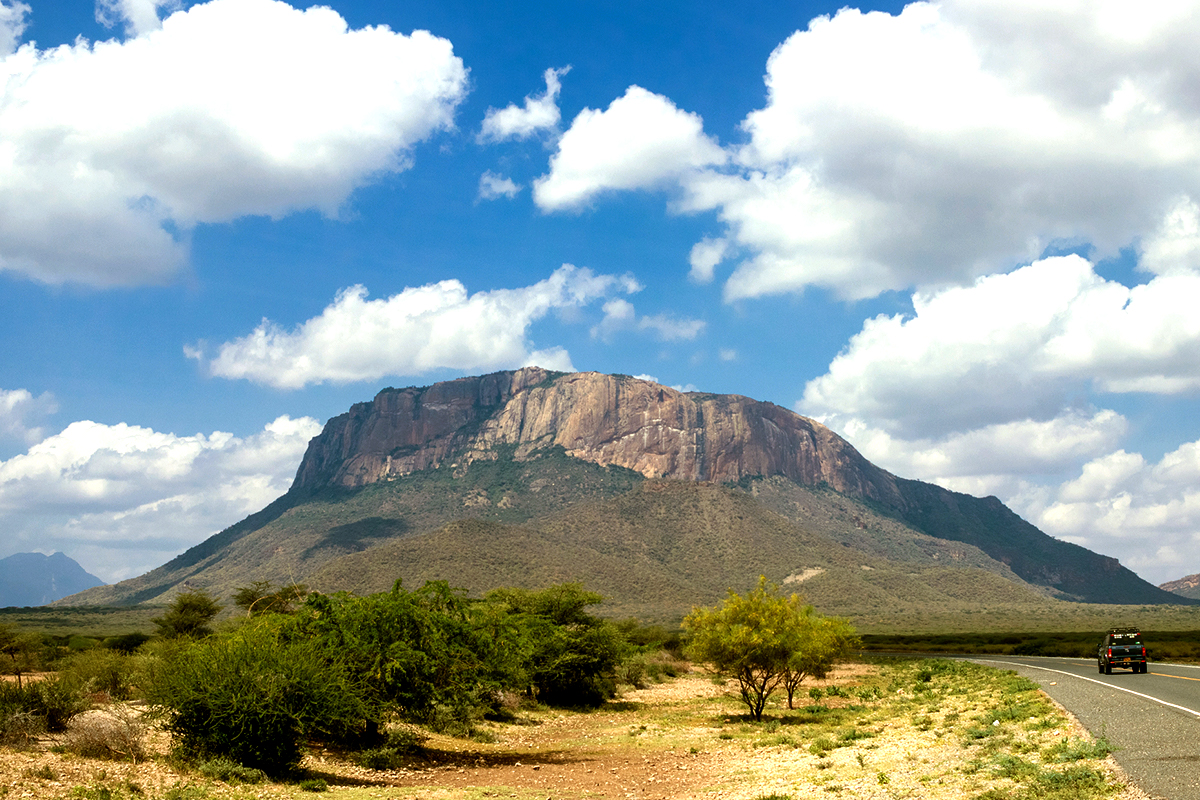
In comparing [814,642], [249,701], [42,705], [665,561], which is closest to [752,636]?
[814,642]

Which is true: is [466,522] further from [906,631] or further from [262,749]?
[262,749]

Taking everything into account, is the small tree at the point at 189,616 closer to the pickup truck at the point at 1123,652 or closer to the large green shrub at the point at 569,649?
the large green shrub at the point at 569,649

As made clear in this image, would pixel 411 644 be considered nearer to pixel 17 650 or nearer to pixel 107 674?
pixel 107 674

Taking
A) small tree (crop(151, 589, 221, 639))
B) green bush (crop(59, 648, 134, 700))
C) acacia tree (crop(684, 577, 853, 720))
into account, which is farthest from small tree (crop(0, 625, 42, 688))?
acacia tree (crop(684, 577, 853, 720))

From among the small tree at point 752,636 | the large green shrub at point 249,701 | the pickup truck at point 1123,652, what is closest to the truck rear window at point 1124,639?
the pickup truck at point 1123,652

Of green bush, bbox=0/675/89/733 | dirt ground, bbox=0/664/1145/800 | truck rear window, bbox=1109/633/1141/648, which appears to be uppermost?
green bush, bbox=0/675/89/733

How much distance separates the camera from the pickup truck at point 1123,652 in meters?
34.0

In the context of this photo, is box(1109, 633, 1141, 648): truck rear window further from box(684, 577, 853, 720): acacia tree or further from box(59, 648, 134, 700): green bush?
box(59, 648, 134, 700): green bush

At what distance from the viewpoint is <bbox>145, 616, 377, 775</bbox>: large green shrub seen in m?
18.1

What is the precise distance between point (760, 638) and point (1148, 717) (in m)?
13.6

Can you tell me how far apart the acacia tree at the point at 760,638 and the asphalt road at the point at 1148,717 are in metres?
8.32

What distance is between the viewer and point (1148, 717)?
2000 cm

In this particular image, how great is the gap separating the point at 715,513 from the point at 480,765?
15196cm

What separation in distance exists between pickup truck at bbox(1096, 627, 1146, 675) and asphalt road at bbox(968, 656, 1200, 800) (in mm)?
453
